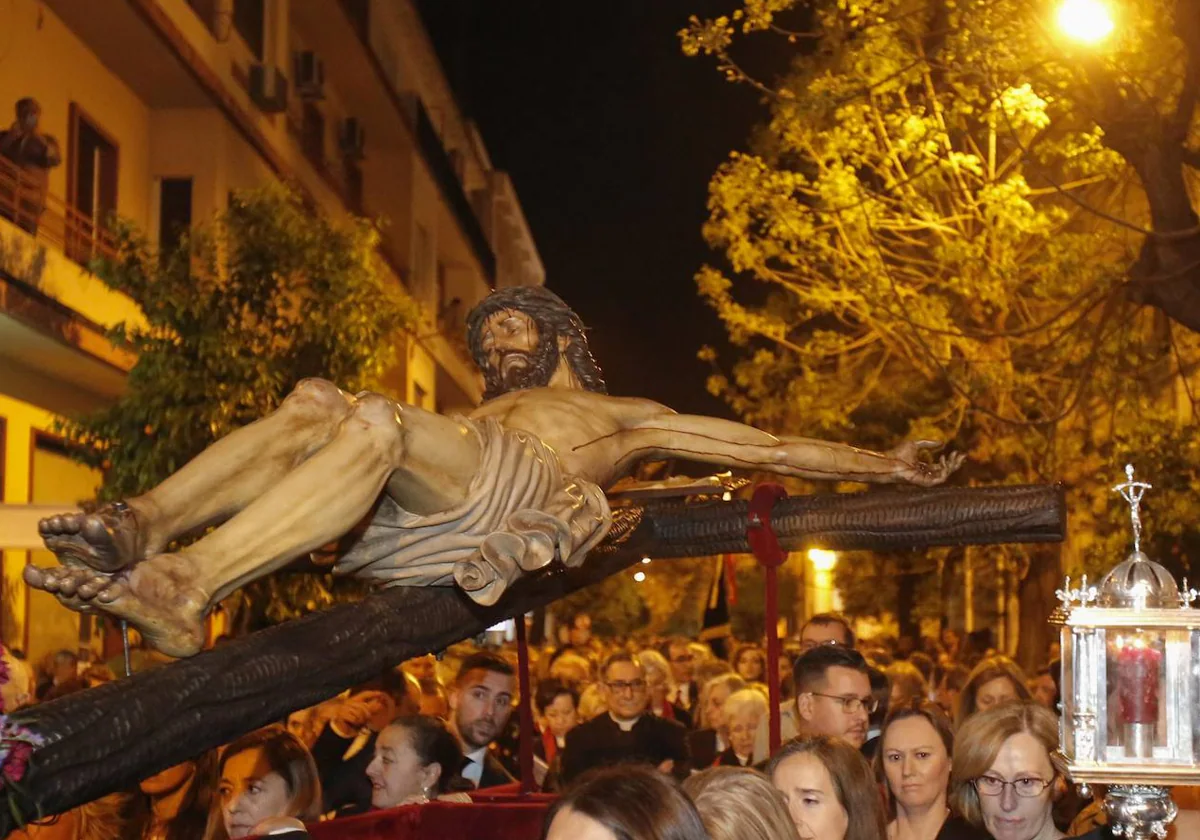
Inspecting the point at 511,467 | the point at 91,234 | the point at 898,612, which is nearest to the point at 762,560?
the point at 511,467

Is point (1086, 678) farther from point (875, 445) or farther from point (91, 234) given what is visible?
point (875, 445)

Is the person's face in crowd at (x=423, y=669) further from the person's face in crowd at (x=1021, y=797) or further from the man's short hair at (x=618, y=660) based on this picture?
the person's face in crowd at (x=1021, y=797)

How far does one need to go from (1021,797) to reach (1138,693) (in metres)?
1.58

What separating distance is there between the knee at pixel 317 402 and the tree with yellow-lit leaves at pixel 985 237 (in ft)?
23.1

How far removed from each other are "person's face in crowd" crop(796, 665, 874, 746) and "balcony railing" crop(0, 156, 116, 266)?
32.6 feet

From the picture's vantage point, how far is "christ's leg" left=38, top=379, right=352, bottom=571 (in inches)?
172

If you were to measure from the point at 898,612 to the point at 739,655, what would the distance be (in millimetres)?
25042

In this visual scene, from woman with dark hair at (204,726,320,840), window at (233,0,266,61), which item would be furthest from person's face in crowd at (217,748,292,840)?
window at (233,0,266,61)

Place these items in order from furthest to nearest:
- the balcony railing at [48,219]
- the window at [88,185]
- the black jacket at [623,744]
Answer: the window at [88,185], the balcony railing at [48,219], the black jacket at [623,744]

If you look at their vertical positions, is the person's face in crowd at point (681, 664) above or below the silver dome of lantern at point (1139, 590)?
below

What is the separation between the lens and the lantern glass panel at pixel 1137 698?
3822mm

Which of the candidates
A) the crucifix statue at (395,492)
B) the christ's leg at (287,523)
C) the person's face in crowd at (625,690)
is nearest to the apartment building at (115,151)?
the person's face in crowd at (625,690)

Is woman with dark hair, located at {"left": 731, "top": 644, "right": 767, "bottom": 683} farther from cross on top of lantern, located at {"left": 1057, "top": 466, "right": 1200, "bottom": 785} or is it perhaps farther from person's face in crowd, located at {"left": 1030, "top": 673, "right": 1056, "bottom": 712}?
cross on top of lantern, located at {"left": 1057, "top": 466, "right": 1200, "bottom": 785}

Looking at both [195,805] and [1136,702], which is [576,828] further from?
[195,805]
